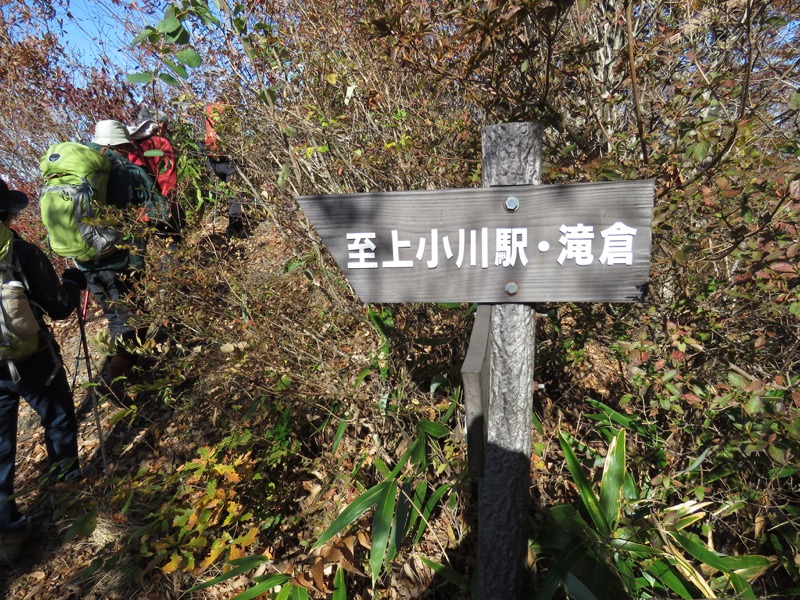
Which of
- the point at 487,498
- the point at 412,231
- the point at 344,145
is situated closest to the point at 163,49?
the point at 344,145

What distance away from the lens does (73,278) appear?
3.49 metres

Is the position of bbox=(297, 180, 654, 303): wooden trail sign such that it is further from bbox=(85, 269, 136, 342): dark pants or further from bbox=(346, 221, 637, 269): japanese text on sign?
bbox=(85, 269, 136, 342): dark pants

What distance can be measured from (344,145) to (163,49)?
1.07 meters

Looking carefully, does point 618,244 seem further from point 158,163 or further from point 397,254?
point 158,163

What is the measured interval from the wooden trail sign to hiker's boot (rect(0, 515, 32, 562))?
10.3 ft

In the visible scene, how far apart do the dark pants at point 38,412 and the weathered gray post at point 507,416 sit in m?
2.63

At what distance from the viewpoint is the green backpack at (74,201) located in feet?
11.2

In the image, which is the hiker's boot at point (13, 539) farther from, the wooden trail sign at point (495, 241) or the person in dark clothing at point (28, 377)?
the wooden trail sign at point (495, 241)

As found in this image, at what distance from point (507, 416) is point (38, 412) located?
127 inches

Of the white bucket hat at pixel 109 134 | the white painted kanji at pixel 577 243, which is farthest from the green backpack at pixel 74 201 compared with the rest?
the white painted kanji at pixel 577 243

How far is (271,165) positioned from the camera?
11.0 feet

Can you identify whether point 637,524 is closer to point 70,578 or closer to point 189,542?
point 189,542

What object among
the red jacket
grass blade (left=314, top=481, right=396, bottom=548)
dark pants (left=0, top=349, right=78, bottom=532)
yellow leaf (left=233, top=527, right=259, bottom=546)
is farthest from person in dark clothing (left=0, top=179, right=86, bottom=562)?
grass blade (left=314, top=481, right=396, bottom=548)

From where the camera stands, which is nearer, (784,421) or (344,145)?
(784,421)
